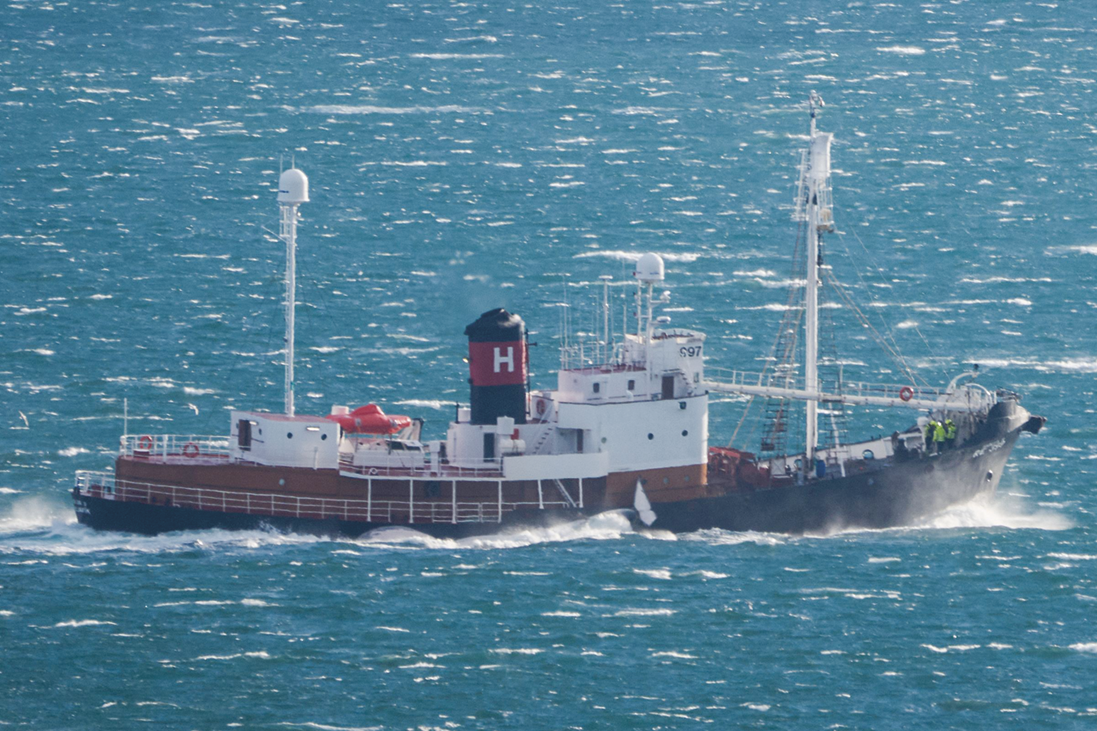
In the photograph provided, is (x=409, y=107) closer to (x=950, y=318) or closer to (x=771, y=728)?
(x=950, y=318)

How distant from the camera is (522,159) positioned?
122 m

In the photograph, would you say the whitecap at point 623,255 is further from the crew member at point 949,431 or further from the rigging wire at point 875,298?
the crew member at point 949,431

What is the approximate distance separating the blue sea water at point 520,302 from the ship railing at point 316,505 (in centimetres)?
72

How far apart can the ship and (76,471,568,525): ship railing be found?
41mm

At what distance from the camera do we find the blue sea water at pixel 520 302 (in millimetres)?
52188

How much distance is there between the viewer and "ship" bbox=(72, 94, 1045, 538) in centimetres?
6069

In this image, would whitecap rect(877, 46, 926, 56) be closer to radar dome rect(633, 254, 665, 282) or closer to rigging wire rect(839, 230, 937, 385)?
rigging wire rect(839, 230, 937, 385)

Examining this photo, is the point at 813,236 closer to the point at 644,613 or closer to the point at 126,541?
the point at 644,613

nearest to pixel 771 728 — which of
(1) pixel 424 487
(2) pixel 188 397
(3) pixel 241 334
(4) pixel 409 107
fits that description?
(1) pixel 424 487

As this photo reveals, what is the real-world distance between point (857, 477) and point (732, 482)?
12.2ft

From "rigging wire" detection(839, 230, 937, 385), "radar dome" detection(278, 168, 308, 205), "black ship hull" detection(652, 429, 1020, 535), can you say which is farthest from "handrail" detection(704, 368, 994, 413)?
"radar dome" detection(278, 168, 308, 205)

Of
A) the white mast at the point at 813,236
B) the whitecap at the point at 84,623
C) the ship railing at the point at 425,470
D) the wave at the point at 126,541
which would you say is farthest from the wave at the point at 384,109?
the whitecap at the point at 84,623

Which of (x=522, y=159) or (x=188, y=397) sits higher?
(x=522, y=159)

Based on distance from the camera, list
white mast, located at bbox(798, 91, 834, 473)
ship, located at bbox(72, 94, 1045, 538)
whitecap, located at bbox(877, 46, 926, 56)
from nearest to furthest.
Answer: ship, located at bbox(72, 94, 1045, 538) < white mast, located at bbox(798, 91, 834, 473) < whitecap, located at bbox(877, 46, 926, 56)
